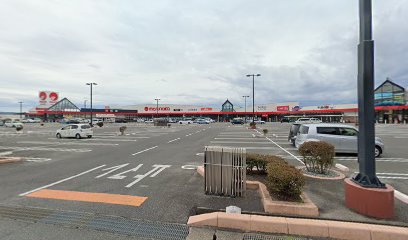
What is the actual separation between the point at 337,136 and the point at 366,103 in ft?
28.7

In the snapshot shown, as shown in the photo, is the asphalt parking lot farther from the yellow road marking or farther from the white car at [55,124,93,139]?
the white car at [55,124,93,139]

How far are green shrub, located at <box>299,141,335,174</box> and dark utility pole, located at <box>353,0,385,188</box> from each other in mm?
2459

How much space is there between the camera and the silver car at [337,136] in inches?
468

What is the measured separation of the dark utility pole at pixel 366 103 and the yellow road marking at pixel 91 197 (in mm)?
4765

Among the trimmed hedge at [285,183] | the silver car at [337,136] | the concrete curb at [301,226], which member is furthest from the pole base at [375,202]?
the silver car at [337,136]

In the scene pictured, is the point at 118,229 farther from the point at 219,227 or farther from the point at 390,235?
the point at 390,235

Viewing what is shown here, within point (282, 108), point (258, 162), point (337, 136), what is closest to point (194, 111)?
point (282, 108)

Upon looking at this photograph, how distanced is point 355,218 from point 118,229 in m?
4.31

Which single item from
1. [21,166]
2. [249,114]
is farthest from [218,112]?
[21,166]

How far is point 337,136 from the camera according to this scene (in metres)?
12.2

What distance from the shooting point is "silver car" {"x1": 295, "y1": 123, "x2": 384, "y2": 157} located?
1189 cm

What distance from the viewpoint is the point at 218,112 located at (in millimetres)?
84375

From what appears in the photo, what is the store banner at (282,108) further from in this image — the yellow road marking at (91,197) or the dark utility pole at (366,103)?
the yellow road marking at (91,197)

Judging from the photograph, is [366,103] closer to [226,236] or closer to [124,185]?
[226,236]
